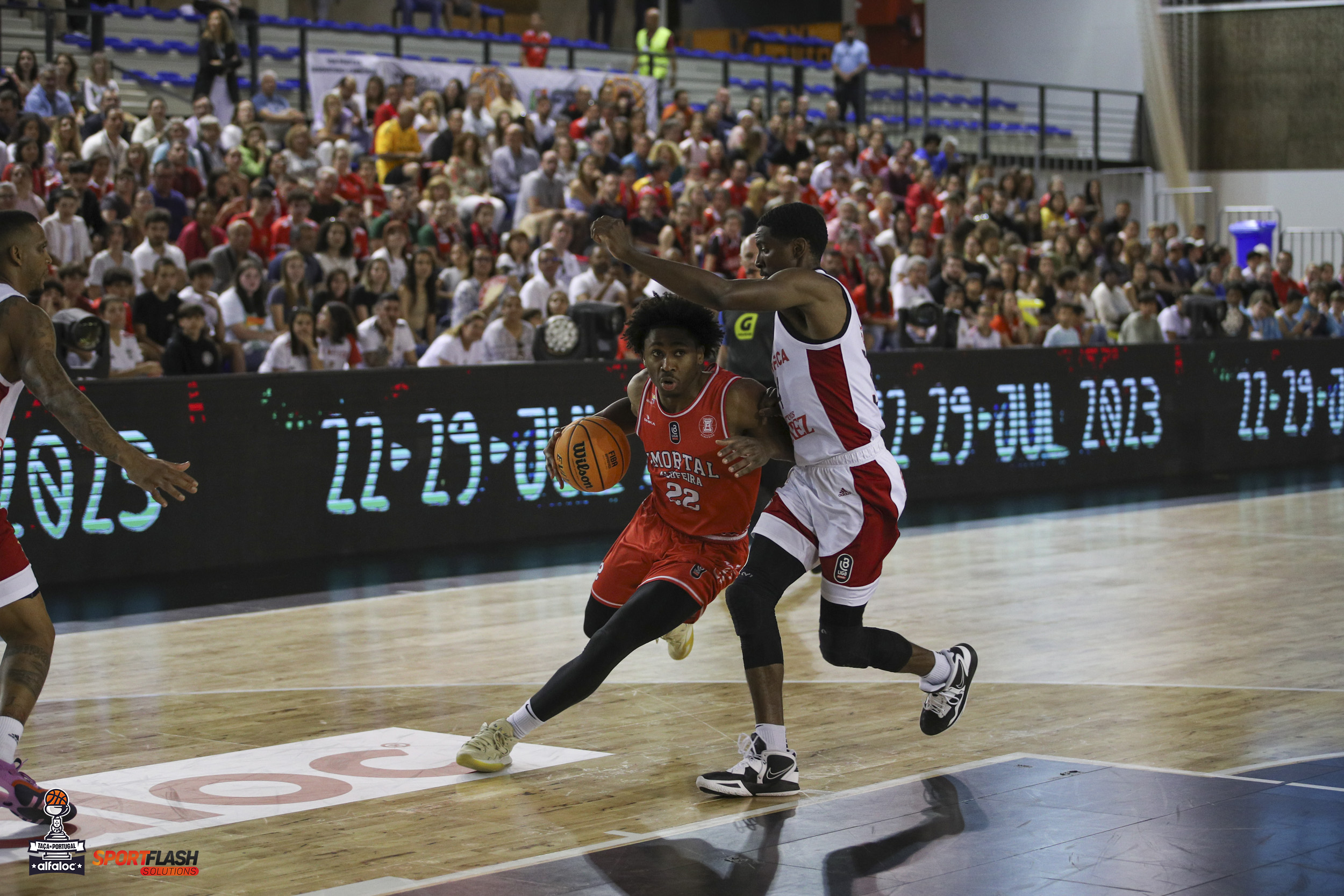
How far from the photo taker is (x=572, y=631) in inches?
343

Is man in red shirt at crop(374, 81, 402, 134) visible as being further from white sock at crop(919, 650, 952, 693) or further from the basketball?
white sock at crop(919, 650, 952, 693)

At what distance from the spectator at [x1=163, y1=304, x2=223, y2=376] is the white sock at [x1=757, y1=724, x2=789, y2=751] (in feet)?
22.6

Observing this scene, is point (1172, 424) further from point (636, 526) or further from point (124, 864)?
point (124, 864)

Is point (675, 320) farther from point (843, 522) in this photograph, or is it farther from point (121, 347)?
point (121, 347)

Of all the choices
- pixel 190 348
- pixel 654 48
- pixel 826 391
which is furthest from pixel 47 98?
pixel 826 391

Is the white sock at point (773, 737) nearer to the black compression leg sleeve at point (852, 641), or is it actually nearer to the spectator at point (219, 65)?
the black compression leg sleeve at point (852, 641)

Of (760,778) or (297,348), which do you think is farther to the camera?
(297,348)

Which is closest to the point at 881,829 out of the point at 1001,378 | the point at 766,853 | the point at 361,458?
the point at 766,853

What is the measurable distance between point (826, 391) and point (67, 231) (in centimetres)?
906

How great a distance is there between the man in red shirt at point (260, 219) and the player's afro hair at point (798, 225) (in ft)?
30.7

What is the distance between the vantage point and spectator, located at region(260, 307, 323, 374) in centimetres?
1194

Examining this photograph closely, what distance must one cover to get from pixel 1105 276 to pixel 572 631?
1191cm

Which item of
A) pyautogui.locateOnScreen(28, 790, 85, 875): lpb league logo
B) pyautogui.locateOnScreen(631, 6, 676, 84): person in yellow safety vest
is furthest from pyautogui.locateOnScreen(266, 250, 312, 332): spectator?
pyautogui.locateOnScreen(631, 6, 676, 84): person in yellow safety vest

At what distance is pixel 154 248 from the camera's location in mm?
13180
